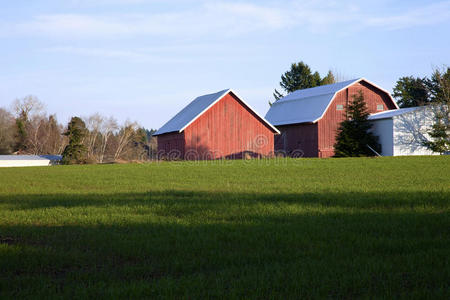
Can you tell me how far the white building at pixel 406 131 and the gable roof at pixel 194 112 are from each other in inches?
343

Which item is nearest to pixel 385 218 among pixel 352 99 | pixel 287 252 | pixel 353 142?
pixel 287 252

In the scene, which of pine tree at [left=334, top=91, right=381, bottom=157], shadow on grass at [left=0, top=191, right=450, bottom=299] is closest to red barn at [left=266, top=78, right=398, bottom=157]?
pine tree at [left=334, top=91, right=381, bottom=157]

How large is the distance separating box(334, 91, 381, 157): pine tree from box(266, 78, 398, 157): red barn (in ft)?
6.12

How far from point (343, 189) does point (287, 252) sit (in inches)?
263

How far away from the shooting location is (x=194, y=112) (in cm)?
3966

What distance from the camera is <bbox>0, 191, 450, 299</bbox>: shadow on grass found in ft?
14.3

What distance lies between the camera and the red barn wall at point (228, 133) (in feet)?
125

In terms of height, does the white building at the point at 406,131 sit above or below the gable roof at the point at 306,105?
below

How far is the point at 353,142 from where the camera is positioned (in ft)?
132

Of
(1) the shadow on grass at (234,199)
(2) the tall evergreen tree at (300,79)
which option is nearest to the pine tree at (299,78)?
(2) the tall evergreen tree at (300,79)

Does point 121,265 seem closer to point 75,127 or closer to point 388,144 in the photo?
point 388,144

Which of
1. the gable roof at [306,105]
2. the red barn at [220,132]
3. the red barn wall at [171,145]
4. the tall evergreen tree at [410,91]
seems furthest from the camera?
the tall evergreen tree at [410,91]

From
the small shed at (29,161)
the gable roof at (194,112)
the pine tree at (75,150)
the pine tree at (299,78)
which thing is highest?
the pine tree at (299,78)

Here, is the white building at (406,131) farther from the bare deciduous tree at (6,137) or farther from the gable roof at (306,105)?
the bare deciduous tree at (6,137)
